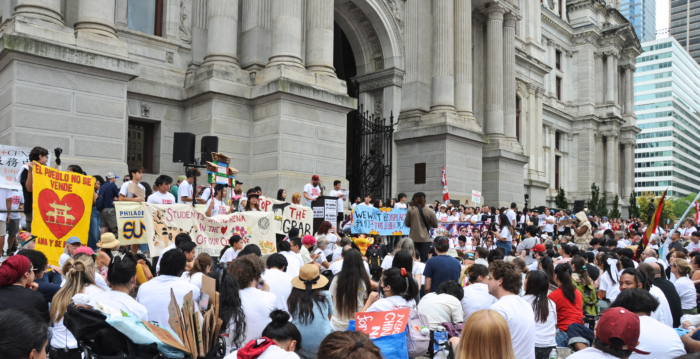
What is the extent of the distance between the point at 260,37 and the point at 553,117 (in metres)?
38.6

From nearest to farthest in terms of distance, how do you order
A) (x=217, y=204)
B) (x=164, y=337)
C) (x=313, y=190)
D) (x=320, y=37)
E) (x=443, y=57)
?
(x=164, y=337) → (x=217, y=204) → (x=313, y=190) → (x=320, y=37) → (x=443, y=57)

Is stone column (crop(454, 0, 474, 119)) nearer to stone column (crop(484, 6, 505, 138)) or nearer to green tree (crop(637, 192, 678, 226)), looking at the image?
stone column (crop(484, 6, 505, 138))

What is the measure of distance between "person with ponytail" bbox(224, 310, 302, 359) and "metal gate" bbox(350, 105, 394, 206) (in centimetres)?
2122

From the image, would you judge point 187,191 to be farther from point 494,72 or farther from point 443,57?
point 494,72

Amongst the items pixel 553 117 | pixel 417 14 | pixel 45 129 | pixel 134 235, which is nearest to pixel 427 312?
pixel 134 235

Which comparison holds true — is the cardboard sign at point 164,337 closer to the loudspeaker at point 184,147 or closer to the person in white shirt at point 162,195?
the person in white shirt at point 162,195

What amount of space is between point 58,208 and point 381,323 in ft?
22.5

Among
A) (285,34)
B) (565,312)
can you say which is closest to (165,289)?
(565,312)

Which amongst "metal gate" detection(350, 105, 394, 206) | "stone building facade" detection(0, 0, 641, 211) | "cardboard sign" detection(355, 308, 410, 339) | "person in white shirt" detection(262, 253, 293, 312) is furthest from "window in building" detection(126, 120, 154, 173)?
"cardboard sign" detection(355, 308, 410, 339)

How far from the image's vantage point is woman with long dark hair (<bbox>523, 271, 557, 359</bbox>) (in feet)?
20.9

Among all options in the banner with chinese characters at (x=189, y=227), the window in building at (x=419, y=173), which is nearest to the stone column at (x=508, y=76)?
the window in building at (x=419, y=173)

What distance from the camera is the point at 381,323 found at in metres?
5.16

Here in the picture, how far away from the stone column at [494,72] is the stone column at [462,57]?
354cm

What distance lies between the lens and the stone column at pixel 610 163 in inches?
2185
